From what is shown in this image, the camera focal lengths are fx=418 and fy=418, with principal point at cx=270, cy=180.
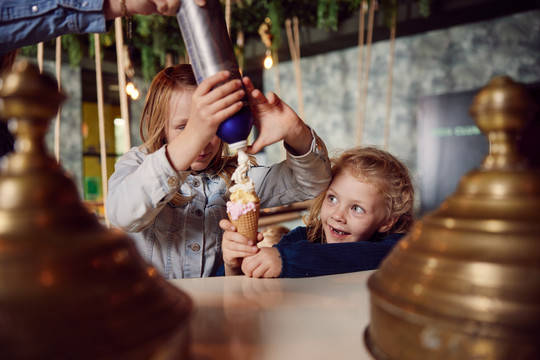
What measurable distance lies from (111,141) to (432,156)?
5196mm

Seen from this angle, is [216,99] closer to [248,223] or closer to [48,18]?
[248,223]

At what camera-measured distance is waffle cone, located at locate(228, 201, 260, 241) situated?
845 millimetres

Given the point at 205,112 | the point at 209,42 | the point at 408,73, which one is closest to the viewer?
the point at 209,42

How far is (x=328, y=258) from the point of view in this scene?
34.6 inches

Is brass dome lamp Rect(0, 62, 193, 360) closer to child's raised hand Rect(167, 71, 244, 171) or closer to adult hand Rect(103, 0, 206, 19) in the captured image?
child's raised hand Rect(167, 71, 244, 171)

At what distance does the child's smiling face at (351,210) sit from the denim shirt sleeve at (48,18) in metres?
0.89

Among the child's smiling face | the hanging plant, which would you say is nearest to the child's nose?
the child's smiling face

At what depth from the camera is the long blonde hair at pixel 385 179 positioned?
1459mm

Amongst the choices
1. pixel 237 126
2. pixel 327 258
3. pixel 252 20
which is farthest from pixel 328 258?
pixel 252 20

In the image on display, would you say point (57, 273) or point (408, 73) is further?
point (408, 73)

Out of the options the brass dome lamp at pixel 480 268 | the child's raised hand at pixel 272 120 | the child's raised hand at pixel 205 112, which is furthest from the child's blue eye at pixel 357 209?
the brass dome lamp at pixel 480 268

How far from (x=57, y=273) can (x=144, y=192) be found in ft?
2.60

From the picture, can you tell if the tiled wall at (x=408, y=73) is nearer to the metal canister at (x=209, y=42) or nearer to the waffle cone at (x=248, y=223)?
the waffle cone at (x=248, y=223)

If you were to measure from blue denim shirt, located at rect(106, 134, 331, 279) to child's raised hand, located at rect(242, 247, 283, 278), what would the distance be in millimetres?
409
